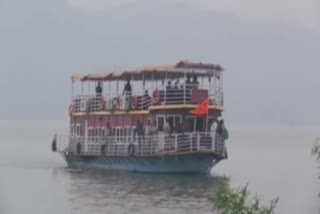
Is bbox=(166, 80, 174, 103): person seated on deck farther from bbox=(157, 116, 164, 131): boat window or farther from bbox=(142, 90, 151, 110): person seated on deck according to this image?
bbox=(142, 90, 151, 110): person seated on deck

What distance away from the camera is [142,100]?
148ft

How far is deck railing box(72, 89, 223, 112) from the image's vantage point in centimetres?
4275

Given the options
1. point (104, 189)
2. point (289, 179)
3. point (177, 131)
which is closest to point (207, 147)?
point (177, 131)

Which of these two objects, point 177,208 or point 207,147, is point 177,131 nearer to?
point 207,147

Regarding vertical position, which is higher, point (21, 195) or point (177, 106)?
point (177, 106)

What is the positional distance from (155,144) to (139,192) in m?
4.46

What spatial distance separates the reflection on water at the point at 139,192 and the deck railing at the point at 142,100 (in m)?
2.98

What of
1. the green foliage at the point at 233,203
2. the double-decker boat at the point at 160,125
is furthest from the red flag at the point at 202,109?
the green foliage at the point at 233,203

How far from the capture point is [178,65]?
4366 cm

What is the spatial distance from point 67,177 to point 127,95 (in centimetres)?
460

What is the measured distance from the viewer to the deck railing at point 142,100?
4275 centimetres

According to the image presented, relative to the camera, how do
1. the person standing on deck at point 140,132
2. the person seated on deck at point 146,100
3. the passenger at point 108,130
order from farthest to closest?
the passenger at point 108,130, the person seated on deck at point 146,100, the person standing on deck at point 140,132

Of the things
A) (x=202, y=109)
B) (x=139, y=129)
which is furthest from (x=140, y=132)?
(x=202, y=109)

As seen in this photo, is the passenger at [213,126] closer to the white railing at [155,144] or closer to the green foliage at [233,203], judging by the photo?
the white railing at [155,144]
